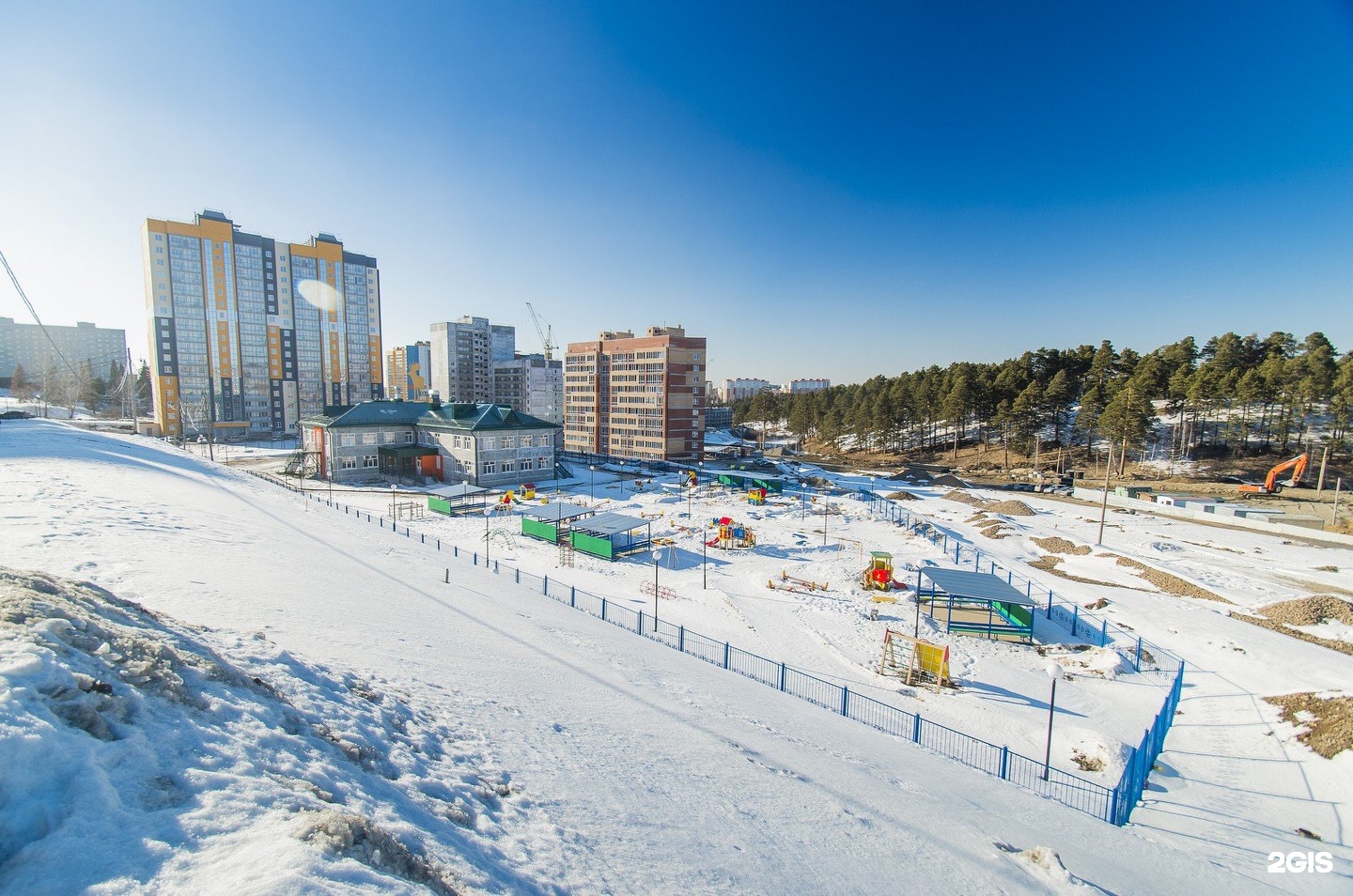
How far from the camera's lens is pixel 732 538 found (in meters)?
36.2

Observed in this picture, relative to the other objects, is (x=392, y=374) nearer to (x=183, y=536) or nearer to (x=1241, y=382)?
(x=183, y=536)

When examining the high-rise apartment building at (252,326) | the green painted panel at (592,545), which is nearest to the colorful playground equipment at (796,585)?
the green painted panel at (592,545)

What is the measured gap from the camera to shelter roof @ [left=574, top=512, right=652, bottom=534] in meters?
34.0

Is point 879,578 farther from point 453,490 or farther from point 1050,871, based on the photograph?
point 453,490

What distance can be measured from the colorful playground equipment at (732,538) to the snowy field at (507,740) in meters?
11.2

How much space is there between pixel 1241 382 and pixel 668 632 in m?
73.4

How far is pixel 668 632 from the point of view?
21359 mm

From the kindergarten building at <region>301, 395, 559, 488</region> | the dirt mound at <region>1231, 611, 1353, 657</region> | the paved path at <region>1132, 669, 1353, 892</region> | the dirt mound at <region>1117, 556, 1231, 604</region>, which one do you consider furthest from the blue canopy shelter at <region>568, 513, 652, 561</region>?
the dirt mound at <region>1231, 611, 1353, 657</region>

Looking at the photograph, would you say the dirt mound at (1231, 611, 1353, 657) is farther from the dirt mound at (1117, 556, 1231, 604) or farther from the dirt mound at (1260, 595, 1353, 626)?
the dirt mound at (1117, 556, 1231, 604)

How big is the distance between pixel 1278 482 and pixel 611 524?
67.2 metres

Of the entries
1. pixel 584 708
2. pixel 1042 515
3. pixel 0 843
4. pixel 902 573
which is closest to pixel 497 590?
pixel 584 708

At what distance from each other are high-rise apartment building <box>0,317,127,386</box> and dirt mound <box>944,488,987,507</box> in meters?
217

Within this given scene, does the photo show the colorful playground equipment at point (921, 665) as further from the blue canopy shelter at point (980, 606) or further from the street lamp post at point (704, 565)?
the street lamp post at point (704, 565)

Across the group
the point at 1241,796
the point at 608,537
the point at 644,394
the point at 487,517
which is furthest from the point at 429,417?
the point at 1241,796
